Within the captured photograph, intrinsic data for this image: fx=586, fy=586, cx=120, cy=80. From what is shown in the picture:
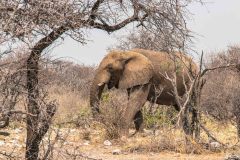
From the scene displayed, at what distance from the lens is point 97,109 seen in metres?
11.6

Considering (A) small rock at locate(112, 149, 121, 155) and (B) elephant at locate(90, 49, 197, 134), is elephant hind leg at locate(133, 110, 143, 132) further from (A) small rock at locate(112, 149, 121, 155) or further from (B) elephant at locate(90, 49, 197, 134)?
(A) small rock at locate(112, 149, 121, 155)

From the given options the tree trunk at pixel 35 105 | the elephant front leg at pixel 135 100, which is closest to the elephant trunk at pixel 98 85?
the elephant front leg at pixel 135 100

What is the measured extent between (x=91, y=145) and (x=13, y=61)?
6778 mm

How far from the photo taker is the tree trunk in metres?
5.05

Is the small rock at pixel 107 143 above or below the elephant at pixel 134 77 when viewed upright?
below

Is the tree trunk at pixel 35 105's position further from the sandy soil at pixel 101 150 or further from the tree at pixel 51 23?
the sandy soil at pixel 101 150

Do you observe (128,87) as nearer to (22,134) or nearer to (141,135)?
(141,135)

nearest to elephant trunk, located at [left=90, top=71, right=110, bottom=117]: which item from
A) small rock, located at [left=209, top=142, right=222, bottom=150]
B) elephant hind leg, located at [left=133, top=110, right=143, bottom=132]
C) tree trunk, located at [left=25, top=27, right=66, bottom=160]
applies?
elephant hind leg, located at [left=133, top=110, right=143, bottom=132]

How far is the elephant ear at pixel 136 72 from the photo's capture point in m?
12.4

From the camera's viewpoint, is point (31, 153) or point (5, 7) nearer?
point (5, 7)

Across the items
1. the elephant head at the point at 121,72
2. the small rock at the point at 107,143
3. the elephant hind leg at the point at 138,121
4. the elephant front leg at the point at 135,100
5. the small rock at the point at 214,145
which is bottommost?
the small rock at the point at 107,143

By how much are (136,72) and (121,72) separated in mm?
345

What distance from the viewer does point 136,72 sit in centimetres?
1245

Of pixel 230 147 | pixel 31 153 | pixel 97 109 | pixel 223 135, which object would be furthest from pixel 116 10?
pixel 223 135
